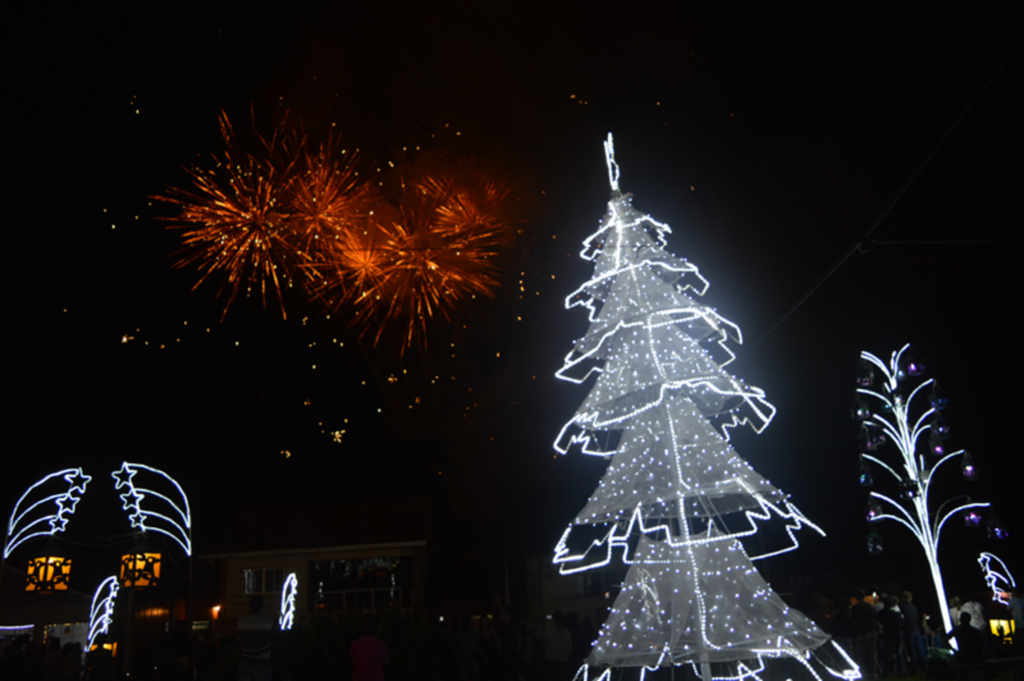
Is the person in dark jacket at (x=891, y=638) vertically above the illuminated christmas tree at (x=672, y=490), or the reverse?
the illuminated christmas tree at (x=672, y=490)

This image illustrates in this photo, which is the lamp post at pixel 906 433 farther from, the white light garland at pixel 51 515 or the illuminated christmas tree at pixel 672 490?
the white light garland at pixel 51 515

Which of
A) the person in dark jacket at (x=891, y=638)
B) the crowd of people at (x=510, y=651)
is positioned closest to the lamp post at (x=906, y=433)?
the person in dark jacket at (x=891, y=638)

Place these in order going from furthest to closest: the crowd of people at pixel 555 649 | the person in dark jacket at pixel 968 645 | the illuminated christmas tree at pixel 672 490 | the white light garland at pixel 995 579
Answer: the white light garland at pixel 995 579, the crowd of people at pixel 555 649, the person in dark jacket at pixel 968 645, the illuminated christmas tree at pixel 672 490

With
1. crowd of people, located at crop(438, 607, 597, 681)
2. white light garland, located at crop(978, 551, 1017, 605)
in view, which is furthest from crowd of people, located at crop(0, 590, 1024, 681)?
white light garland, located at crop(978, 551, 1017, 605)

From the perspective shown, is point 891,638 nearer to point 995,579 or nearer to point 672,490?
point 672,490

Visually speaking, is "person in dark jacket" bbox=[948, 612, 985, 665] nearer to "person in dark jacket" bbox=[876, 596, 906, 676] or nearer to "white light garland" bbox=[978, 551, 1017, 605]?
"person in dark jacket" bbox=[876, 596, 906, 676]

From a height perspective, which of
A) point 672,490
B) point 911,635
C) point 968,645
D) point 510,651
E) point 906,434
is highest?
point 906,434

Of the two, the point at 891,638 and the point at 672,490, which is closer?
the point at 672,490

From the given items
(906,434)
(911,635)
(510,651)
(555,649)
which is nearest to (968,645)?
(911,635)

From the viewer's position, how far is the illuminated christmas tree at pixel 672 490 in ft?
26.1

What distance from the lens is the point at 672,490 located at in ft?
27.6

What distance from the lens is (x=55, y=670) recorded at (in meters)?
13.9

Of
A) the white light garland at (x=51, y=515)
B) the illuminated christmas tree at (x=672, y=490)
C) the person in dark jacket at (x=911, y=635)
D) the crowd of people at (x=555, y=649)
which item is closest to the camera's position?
the illuminated christmas tree at (x=672, y=490)

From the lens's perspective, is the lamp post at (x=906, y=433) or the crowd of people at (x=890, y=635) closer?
the crowd of people at (x=890, y=635)
